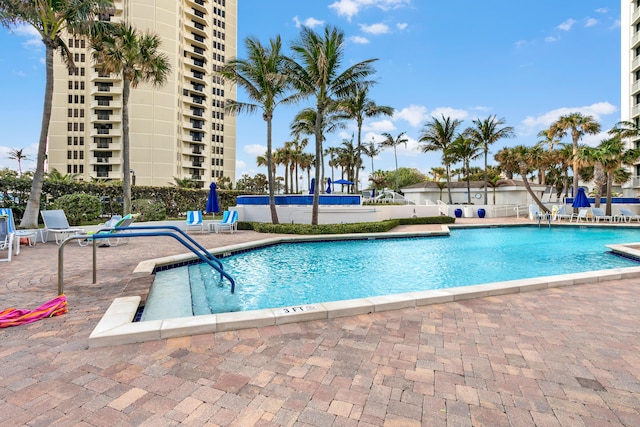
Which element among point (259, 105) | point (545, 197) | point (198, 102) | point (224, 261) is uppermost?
point (198, 102)

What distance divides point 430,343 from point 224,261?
7400mm

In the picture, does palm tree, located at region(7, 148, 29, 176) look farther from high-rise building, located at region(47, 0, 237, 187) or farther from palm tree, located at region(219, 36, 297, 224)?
palm tree, located at region(219, 36, 297, 224)

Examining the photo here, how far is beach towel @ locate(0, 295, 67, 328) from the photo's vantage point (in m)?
3.69

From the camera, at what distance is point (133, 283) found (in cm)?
553

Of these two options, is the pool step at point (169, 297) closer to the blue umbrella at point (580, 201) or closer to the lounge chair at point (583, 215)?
the blue umbrella at point (580, 201)

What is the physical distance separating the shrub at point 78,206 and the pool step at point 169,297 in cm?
967

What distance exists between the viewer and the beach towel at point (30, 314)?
3.69 m

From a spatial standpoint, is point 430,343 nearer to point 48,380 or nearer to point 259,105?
point 48,380

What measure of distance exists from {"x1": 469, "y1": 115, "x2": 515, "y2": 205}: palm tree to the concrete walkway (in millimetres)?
30956

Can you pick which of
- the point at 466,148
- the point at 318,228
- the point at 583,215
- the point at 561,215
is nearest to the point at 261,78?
the point at 318,228

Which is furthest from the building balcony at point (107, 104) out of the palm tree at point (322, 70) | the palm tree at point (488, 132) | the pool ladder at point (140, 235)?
the pool ladder at point (140, 235)

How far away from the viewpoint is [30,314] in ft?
12.6

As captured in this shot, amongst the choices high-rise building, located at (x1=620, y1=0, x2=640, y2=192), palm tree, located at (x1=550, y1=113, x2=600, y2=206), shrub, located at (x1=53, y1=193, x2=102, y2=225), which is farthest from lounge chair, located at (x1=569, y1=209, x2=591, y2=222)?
shrub, located at (x1=53, y1=193, x2=102, y2=225)

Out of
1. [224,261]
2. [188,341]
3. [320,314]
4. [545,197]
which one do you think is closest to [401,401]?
[320,314]
